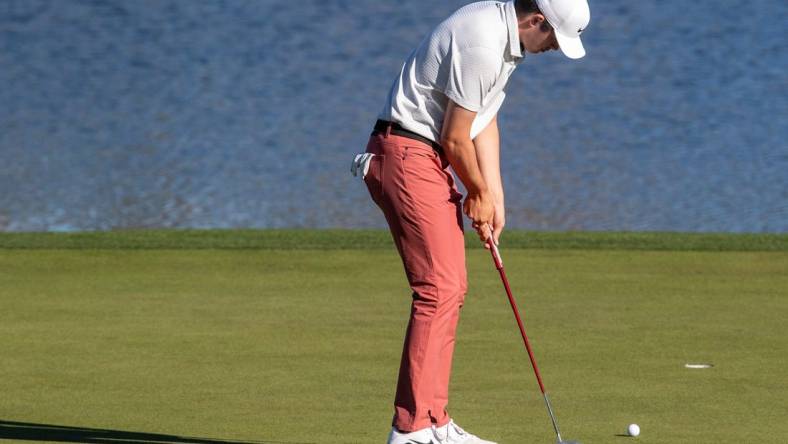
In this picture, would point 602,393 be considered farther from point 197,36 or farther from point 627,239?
point 197,36

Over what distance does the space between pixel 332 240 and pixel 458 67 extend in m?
6.46

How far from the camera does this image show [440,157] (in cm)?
477

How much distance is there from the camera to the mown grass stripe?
1051 centimetres

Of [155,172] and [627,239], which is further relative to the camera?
[155,172]

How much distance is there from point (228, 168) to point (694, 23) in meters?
13.4

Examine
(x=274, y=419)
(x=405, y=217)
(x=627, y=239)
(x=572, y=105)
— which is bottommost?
(x=274, y=419)

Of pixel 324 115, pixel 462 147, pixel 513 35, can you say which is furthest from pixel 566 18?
pixel 324 115

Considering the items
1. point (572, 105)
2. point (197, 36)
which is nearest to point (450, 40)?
point (572, 105)

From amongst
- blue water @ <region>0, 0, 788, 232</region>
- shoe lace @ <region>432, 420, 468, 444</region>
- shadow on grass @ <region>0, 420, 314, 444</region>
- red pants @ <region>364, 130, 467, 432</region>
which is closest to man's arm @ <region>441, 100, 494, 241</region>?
red pants @ <region>364, 130, 467, 432</region>

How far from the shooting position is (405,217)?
15.5 ft

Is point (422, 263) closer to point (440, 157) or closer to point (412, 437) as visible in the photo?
point (440, 157)

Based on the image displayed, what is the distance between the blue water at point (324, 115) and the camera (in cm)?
1984

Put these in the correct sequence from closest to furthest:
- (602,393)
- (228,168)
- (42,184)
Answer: (602,393)
(42,184)
(228,168)

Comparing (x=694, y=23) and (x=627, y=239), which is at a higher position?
(x=694, y=23)
